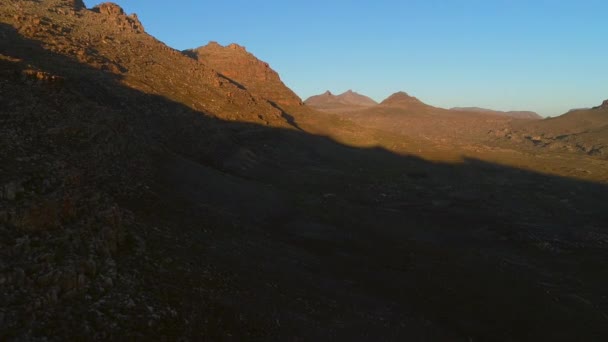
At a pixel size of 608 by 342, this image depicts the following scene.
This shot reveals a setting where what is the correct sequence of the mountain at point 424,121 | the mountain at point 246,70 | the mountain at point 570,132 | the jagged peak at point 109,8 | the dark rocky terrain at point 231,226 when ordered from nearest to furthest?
the dark rocky terrain at point 231,226 → the jagged peak at point 109,8 → the mountain at point 246,70 → the mountain at point 570,132 → the mountain at point 424,121

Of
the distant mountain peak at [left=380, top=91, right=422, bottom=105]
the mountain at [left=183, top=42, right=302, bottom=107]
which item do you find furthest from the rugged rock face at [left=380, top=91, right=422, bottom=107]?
the mountain at [left=183, top=42, right=302, bottom=107]

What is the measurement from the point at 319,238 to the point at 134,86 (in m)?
32.7

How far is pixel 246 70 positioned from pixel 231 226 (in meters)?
83.3

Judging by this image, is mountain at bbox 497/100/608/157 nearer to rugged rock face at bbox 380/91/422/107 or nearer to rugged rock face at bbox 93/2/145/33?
rugged rock face at bbox 380/91/422/107

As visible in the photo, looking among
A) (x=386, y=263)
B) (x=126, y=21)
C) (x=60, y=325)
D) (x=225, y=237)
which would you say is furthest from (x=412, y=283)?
(x=126, y=21)

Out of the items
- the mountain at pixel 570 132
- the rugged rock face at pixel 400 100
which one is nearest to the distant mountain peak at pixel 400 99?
the rugged rock face at pixel 400 100

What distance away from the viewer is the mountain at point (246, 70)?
96312 millimetres

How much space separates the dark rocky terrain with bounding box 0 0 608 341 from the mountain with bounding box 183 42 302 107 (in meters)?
30.4

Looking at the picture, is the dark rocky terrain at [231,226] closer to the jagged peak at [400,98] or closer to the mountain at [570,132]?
the mountain at [570,132]

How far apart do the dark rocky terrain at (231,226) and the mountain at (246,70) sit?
99.7ft

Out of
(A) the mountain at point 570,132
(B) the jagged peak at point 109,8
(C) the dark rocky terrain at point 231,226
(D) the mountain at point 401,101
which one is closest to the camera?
(C) the dark rocky terrain at point 231,226

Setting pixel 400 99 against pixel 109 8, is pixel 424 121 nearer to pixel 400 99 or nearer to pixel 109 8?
pixel 400 99

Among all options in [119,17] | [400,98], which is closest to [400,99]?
[400,98]

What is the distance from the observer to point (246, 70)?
10269 centimetres
